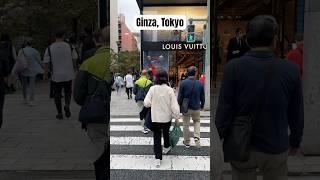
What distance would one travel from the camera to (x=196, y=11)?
10.6 feet

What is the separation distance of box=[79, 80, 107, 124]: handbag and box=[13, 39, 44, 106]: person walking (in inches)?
23.7

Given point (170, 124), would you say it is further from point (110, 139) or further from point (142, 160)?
point (110, 139)

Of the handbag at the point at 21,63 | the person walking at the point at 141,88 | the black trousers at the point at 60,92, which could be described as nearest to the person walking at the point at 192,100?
the person walking at the point at 141,88

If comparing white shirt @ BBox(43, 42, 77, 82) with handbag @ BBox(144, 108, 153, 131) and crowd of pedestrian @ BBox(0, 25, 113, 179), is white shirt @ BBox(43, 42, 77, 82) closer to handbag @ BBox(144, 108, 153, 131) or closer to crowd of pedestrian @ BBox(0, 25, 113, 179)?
crowd of pedestrian @ BBox(0, 25, 113, 179)

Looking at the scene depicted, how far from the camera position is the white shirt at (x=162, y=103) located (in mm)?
3904

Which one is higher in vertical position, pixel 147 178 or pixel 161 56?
pixel 161 56

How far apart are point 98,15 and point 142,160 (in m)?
1.72

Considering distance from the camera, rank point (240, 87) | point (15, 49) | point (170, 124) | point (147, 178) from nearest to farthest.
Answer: point (240, 87) < point (15, 49) < point (170, 124) < point (147, 178)

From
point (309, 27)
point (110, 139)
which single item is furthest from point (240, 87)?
point (309, 27)

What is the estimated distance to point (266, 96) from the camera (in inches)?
117

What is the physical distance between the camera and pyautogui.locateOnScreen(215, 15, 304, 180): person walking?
295cm

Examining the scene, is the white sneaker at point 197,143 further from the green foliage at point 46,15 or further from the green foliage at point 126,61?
the green foliage at point 46,15

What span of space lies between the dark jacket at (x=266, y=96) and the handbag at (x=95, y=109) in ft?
3.46

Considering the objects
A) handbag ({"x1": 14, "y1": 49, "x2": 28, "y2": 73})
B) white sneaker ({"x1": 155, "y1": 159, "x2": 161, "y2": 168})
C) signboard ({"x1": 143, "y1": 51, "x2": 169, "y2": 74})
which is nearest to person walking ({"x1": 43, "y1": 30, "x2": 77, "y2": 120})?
handbag ({"x1": 14, "y1": 49, "x2": 28, "y2": 73})
